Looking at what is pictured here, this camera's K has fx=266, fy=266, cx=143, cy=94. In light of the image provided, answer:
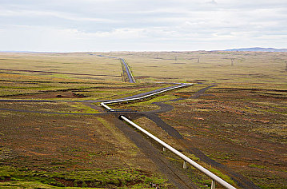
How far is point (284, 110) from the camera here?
44.1 meters

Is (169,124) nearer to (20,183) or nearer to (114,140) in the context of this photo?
(114,140)

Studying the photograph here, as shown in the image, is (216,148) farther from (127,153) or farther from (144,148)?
(127,153)

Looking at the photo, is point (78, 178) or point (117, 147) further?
point (117, 147)

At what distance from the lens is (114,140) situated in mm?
23234

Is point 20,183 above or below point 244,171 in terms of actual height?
above

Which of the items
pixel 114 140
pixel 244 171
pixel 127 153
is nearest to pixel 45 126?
pixel 114 140

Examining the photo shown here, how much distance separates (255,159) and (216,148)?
349cm

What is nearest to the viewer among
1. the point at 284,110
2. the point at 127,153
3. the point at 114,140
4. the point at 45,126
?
the point at 127,153

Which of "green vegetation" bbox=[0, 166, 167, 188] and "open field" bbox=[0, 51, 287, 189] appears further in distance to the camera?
"open field" bbox=[0, 51, 287, 189]

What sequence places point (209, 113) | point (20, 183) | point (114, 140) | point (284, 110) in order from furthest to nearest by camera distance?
1. point (284, 110)
2. point (209, 113)
3. point (114, 140)
4. point (20, 183)

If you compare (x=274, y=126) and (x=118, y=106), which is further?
(x=118, y=106)

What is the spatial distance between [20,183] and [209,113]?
102 ft

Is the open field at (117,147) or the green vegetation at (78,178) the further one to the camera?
the open field at (117,147)

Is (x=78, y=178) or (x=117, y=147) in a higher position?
(x=78, y=178)
